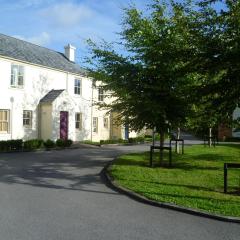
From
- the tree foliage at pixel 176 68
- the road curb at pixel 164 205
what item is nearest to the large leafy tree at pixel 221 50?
the tree foliage at pixel 176 68

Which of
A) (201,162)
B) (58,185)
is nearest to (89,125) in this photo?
(201,162)

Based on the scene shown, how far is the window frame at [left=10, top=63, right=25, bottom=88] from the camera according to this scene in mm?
28016

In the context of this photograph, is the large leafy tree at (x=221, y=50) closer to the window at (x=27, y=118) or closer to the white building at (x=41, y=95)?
the white building at (x=41, y=95)

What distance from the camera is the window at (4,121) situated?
2728cm

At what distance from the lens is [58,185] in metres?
12.3

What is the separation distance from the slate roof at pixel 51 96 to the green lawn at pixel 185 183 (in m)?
12.7

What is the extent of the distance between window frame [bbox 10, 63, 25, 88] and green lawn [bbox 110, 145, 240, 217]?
12223 mm

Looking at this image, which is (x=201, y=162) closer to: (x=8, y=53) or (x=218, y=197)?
(x=218, y=197)

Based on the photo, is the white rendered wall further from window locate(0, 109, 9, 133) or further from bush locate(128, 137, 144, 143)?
bush locate(128, 137, 144, 143)

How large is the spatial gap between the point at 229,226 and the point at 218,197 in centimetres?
255

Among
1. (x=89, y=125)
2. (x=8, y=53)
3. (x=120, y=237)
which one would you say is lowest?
(x=120, y=237)

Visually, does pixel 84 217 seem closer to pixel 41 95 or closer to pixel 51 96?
pixel 51 96

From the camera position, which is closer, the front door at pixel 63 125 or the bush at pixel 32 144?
the bush at pixel 32 144

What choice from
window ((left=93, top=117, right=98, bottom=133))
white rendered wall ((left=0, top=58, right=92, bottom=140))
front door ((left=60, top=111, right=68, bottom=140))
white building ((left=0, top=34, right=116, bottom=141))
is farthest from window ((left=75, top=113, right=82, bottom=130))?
window ((left=93, top=117, right=98, bottom=133))
